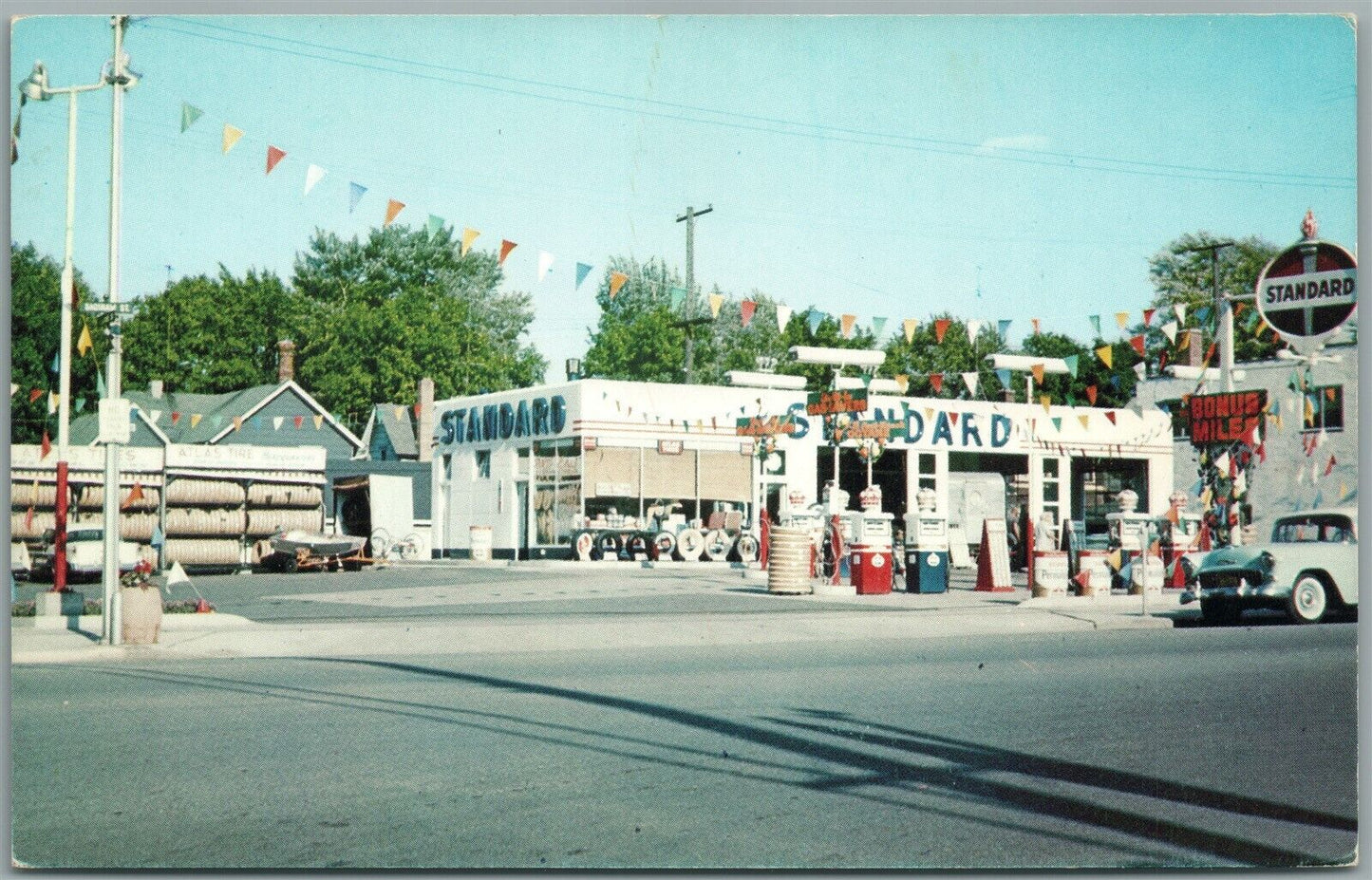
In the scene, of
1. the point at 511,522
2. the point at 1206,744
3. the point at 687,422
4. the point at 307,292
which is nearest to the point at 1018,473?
the point at 687,422

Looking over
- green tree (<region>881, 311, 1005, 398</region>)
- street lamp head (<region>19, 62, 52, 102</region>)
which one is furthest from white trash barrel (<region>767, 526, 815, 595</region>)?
green tree (<region>881, 311, 1005, 398</region>)

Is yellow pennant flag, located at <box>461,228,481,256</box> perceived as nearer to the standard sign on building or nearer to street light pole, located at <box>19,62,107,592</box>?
street light pole, located at <box>19,62,107,592</box>

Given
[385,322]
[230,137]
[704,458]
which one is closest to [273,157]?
[230,137]

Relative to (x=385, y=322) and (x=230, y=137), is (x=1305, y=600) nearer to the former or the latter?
(x=230, y=137)

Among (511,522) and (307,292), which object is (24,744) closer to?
(307,292)

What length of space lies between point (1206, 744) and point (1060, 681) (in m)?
3.22

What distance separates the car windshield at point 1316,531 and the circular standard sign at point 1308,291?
890cm

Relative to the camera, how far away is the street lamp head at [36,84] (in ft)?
31.6

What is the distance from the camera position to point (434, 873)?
6.00 m

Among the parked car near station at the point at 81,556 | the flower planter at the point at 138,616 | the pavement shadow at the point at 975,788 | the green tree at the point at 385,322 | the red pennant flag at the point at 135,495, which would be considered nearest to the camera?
the pavement shadow at the point at 975,788

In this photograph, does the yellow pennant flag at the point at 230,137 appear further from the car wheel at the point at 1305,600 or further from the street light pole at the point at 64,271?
the car wheel at the point at 1305,600

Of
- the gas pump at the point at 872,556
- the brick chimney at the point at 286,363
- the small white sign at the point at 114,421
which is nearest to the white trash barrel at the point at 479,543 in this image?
the brick chimney at the point at 286,363

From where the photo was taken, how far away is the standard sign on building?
31.0ft

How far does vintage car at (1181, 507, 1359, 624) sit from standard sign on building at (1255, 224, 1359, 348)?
28.8 feet
